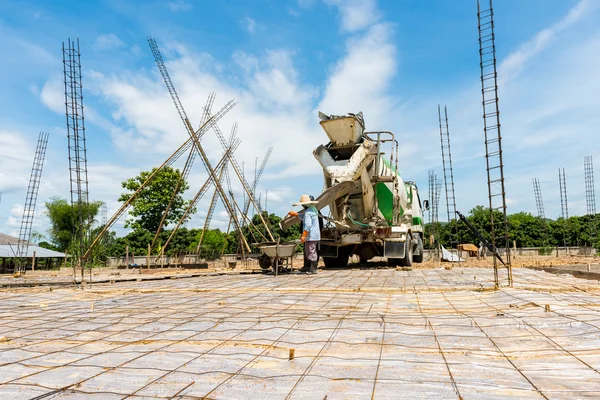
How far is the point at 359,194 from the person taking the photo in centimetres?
1002

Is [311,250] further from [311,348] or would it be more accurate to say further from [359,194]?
[311,348]

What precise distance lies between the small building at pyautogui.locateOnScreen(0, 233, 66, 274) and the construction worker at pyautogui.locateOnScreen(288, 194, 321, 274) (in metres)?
14.1

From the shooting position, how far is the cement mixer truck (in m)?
9.52

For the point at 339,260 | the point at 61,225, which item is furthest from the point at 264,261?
the point at 61,225

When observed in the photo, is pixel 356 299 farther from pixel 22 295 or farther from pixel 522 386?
pixel 22 295

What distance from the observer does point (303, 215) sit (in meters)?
8.75

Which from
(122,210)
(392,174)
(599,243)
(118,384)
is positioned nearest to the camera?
(118,384)

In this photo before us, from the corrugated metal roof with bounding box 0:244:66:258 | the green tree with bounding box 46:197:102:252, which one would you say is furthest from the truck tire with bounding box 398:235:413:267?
the green tree with bounding box 46:197:102:252

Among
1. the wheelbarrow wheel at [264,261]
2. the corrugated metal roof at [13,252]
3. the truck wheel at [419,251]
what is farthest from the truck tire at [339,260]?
the corrugated metal roof at [13,252]

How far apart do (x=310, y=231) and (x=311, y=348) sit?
5.51 metres

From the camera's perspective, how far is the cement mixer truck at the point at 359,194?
9516 millimetres

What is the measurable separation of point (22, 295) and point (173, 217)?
72.4 ft

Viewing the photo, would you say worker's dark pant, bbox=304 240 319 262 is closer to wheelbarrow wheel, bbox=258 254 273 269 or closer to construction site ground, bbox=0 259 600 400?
wheelbarrow wheel, bbox=258 254 273 269

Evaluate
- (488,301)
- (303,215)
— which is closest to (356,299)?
(488,301)
